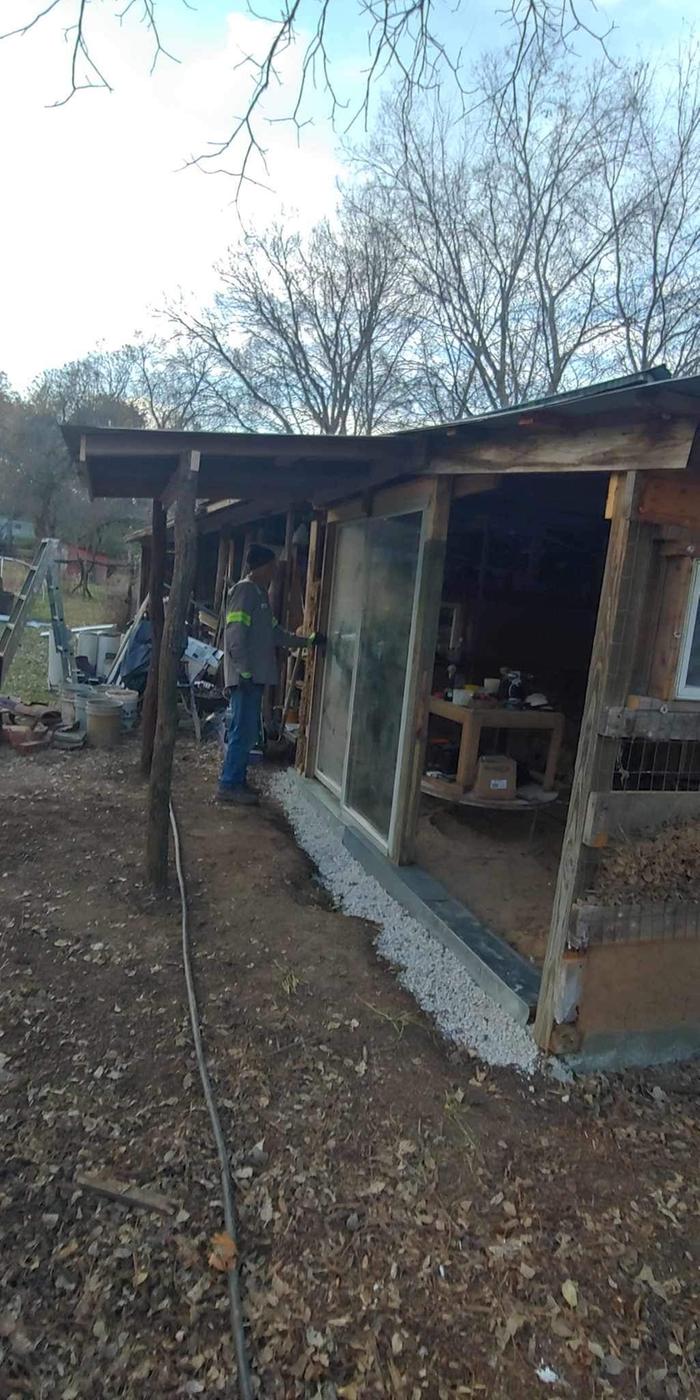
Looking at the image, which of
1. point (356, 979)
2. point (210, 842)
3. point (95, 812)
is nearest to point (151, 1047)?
point (356, 979)

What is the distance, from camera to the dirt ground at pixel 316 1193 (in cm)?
188

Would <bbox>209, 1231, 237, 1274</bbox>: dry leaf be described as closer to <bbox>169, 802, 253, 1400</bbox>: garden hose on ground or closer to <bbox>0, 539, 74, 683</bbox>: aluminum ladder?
<bbox>169, 802, 253, 1400</bbox>: garden hose on ground

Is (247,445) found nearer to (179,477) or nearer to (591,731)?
(179,477)

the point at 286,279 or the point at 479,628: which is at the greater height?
the point at 286,279

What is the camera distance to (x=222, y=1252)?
2.10 metres

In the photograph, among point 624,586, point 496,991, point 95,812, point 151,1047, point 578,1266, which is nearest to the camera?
point 578,1266

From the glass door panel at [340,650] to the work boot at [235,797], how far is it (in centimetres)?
60

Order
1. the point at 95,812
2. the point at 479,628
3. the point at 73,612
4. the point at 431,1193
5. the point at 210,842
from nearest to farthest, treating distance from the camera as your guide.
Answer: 1. the point at 431,1193
2. the point at 210,842
3. the point at 95,812
4. the point at 479,628
5. the point at 73,612

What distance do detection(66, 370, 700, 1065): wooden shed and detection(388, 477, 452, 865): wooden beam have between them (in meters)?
0.01

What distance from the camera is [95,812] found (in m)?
5.58

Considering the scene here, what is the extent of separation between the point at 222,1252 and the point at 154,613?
192 inches

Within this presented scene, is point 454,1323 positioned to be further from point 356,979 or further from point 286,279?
point 286,279

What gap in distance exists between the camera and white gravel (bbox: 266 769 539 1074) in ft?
10.3

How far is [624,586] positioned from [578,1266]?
205 cm
